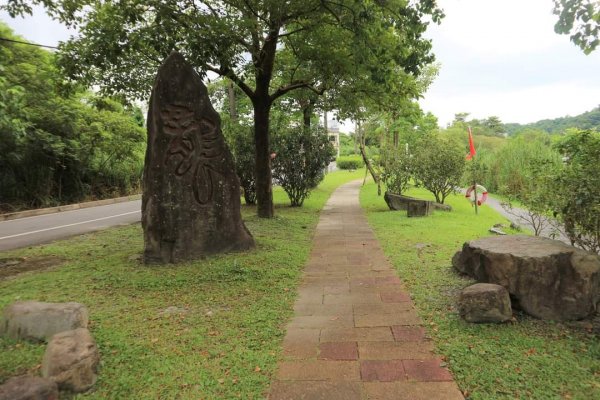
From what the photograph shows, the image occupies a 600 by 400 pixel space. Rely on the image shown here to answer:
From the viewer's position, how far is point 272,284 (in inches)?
199

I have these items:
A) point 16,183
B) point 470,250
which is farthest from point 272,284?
point 16,183

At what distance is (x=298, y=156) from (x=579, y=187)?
9.07 meters

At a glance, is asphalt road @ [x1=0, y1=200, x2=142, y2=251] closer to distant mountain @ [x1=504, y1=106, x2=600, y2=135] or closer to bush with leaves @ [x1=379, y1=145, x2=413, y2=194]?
bush with leaves @ [x1=379, y1=145, x2=413, y2=194]

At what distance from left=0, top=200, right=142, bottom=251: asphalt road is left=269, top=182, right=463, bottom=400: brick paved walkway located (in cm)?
687

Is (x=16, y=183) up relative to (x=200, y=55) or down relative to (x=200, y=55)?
down

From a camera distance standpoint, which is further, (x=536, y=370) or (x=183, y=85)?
(x=183, y=85)

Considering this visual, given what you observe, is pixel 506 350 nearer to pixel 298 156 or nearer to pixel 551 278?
pixel 551 278

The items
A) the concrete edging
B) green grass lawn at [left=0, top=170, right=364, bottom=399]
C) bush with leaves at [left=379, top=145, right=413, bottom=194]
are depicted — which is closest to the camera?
green grass lawn at [left=0, top=170, right=364, bottom=399]

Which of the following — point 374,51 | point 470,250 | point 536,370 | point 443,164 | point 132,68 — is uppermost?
point 132,68

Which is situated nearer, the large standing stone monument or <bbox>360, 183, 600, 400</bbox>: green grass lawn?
<bbox>360, 183, 600, 400</bbox>: green grass lawn

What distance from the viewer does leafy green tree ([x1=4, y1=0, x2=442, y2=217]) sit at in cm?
647

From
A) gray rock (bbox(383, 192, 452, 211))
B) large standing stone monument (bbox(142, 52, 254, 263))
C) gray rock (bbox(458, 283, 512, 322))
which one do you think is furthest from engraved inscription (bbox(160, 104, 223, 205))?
gray rock (bbox(383, 192, 452, 211))

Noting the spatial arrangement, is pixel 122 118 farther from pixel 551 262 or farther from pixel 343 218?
pixel 551 262

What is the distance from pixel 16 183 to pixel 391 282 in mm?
15204
